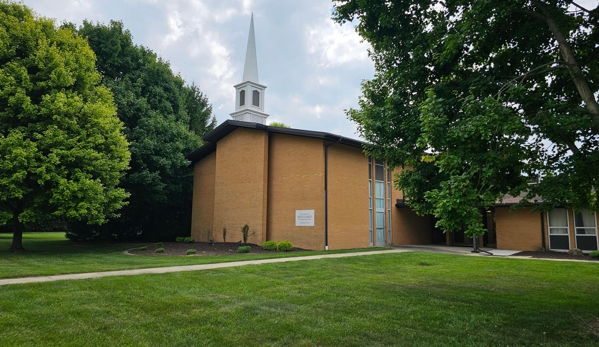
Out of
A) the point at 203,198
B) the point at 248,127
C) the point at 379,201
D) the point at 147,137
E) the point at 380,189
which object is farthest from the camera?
the point at 203,198

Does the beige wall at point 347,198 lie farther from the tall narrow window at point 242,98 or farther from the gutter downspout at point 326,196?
the tall narrow window at point 242,98

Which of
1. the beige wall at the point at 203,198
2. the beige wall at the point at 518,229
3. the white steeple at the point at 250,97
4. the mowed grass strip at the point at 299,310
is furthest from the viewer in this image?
the white steeple at the point at 250,97

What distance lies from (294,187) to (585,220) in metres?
15.3

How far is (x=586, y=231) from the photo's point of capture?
19.8 meters

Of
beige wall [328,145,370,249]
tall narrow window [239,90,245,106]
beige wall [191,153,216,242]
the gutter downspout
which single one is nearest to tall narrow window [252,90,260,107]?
tall narrow window [239,90,245,106]

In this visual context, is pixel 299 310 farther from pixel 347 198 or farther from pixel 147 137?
pixel 147 137

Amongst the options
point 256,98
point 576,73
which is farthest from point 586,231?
point 256,98

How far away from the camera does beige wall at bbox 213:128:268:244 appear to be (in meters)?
22.1

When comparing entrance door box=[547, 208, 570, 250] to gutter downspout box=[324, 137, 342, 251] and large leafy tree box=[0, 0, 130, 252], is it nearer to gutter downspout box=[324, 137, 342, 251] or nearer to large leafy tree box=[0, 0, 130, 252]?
gutter downspout box=[324, 137, 342, 251]

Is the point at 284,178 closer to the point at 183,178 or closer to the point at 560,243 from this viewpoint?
the point at 183,178

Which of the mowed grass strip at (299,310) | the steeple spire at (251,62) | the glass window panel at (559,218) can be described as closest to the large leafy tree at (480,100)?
the mowed grass strip at (299,310)

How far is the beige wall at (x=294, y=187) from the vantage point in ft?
66.4

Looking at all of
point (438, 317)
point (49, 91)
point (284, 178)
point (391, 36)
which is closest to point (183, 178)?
point (284, 178)

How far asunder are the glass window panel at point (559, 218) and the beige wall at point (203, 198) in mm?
20640
